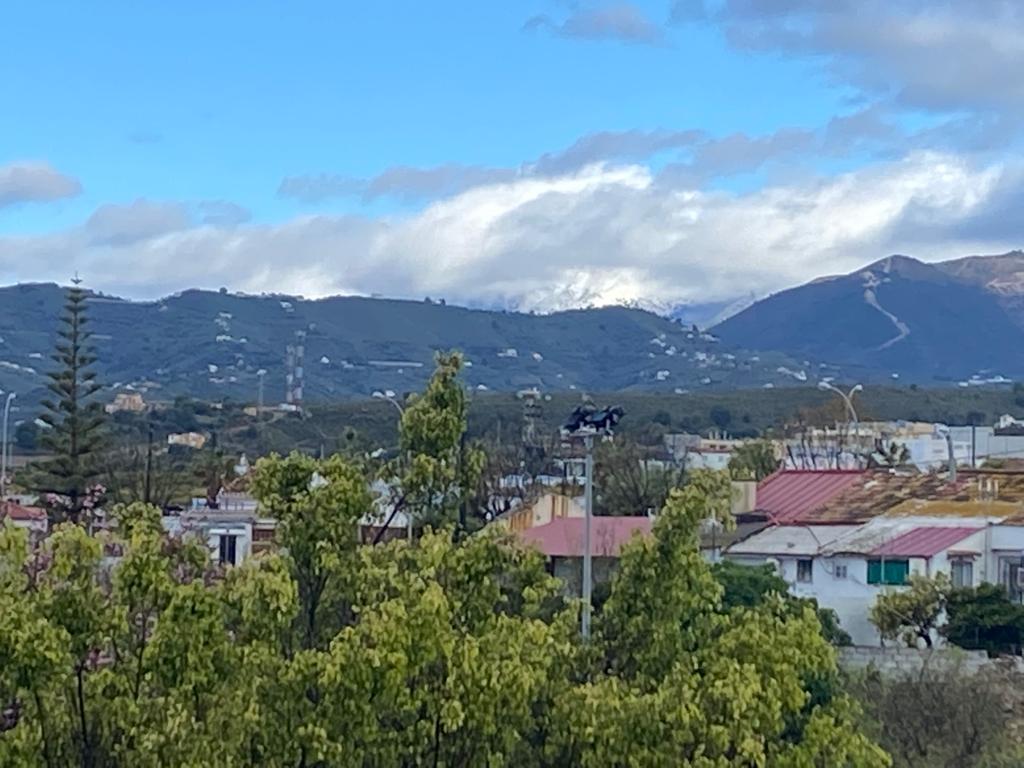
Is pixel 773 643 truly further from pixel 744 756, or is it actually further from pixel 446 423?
pixel 446 423

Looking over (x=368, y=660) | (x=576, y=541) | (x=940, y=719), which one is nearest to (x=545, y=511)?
(x=576, y=541)

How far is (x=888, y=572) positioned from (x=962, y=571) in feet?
4.68

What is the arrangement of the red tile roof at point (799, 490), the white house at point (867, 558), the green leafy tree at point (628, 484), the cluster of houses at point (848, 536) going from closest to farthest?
the white house at point (867, 558), the cluster of houses at point (848, 536), the red tile roof at point (799, 490), the green leafy tree at point (628, 484)

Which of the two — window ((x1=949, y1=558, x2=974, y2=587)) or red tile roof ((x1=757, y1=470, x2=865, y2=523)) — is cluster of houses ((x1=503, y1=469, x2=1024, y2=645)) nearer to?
window ((x1=949, y1=558, x2=974, y2=587))

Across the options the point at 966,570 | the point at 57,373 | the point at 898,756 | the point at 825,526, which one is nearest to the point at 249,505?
the point at 57,373

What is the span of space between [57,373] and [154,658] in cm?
3017

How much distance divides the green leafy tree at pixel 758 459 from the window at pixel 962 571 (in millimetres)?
18799

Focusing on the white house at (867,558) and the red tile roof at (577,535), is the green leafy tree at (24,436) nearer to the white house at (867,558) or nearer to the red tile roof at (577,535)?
the red tile roof at (577,535)

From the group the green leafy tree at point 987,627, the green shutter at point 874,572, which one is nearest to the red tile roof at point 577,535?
the green shutter at point 874,572

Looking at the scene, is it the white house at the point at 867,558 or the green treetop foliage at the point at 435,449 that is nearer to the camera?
the green treetop foliage at the point at 435,449

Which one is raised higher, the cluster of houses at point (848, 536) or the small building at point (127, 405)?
the small building at point (127, 405)

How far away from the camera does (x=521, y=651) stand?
9883 millimetres

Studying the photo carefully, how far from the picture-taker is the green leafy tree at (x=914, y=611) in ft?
100

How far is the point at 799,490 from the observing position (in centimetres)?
4631
